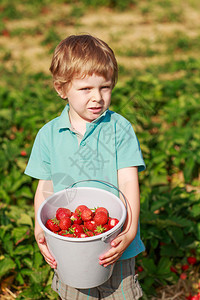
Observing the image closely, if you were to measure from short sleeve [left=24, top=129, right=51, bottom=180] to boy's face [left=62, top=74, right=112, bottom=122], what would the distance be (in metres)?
0.25

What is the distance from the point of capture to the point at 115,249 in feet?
5.16

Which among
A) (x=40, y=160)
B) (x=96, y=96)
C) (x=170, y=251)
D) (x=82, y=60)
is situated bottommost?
(x=170, y=251)

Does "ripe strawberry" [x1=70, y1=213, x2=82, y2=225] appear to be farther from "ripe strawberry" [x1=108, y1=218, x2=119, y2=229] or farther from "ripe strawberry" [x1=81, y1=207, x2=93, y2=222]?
"ripe strawberry" [x1=108, y1=218, x2=119, y2=229]

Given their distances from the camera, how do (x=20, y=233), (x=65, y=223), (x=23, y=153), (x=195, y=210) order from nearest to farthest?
(x=65, y=223) → (x=20, y=233) → (x=195, y=210) → (x=23, y=153)

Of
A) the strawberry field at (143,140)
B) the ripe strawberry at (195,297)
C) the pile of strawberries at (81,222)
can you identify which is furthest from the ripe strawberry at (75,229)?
the ripe strawberry at (195,297)

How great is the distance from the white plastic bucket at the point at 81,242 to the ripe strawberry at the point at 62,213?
0.05m

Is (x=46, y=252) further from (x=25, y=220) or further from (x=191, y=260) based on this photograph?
(x=191, y=260)

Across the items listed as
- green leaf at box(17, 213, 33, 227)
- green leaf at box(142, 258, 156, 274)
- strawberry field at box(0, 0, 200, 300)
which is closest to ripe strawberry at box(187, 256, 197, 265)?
strawberry field at box(0, 0, 200, 300)

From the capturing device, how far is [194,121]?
409 cm

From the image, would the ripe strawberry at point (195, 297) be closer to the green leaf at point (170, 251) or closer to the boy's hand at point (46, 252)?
the green leaf at point (170, 251)

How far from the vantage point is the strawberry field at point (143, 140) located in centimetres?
261

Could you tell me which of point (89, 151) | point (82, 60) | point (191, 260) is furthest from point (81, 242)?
point (191, 260)

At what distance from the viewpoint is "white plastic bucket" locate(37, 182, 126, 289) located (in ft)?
4.78

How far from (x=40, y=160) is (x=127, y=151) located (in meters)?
0.43
